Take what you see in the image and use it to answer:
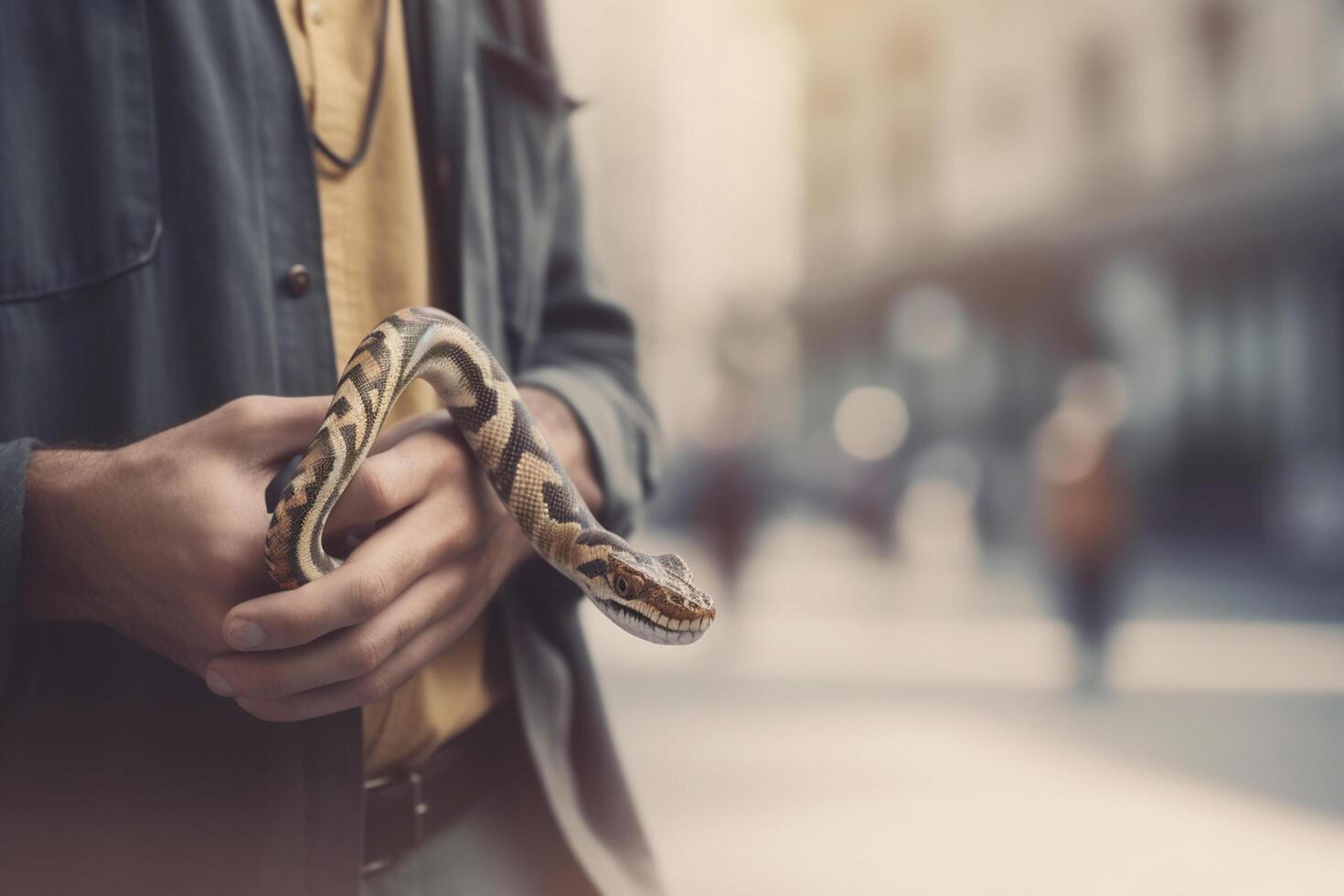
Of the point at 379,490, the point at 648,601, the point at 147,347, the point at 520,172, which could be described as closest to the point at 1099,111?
the point at 520,172

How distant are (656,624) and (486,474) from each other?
0.36 metres

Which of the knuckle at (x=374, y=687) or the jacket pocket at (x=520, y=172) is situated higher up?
the jacket pocket at (x=520, y=172)

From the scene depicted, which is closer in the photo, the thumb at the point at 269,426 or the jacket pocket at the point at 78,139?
the thumb at the point at 269,426

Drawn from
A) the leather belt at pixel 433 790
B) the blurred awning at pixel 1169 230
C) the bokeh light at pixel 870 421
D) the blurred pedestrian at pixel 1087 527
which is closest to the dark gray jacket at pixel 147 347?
the leather belt at pixel 433 790

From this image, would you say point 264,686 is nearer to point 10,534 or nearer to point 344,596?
point 344,596

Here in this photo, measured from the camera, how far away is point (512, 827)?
1.98 m

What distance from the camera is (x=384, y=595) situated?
1306mm

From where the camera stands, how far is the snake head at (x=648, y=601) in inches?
65.4

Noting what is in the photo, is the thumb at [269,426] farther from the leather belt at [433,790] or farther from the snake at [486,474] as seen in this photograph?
the leather belt at [433,790]

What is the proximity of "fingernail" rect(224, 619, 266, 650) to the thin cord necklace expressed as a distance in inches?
35.4

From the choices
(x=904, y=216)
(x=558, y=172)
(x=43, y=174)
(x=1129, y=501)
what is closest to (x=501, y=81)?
(x=558, y=172)

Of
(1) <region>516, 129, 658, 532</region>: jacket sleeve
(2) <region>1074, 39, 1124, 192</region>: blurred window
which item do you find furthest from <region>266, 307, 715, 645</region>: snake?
(2) <region>1074, 39, 1124, 192</region>: blurred window

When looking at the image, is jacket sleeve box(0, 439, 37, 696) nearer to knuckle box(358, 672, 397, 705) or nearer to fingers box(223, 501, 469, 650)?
fingers box(223, 501, 469, 650)

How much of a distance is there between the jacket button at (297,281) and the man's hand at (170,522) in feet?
1.41
